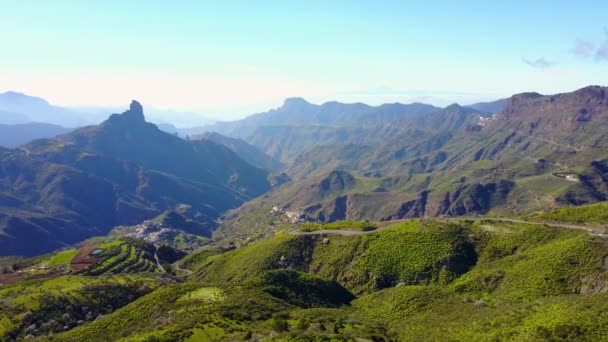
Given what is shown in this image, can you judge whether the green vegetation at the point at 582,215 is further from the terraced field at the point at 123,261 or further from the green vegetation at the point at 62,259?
the green vegetation at the point at 62,259

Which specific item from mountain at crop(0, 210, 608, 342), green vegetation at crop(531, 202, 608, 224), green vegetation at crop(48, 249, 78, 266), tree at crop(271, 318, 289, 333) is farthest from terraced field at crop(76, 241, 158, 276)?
green vegetation at crop(531, 202, 608, 224)

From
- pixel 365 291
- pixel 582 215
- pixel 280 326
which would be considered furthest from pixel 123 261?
pixel 582 215

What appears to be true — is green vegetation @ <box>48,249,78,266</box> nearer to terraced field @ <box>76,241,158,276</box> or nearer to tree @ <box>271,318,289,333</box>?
terraced field @ <box>76,241,158,276</box>

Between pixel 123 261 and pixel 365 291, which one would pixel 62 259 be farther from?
pixel 365 291

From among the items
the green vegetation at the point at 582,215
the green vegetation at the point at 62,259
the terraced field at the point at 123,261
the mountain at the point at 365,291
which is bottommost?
the green vegetation at the point at 62,259

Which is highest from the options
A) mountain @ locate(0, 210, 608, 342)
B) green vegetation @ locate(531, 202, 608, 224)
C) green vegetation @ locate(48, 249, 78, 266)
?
green vegetation @ locate(531, 202, 608, 224)

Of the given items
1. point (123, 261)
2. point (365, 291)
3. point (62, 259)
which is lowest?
point (62, 259)

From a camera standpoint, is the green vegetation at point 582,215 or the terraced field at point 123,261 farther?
the terraced field at point 123,261

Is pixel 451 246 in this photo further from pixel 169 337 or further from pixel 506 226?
pixel 169 337

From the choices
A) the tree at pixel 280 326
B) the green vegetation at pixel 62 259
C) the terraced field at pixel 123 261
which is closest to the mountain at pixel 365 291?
the tree at pixel 280 326

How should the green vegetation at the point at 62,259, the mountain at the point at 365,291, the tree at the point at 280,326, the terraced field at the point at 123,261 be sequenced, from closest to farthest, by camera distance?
the mountain at the point at 365,291 → the tree at the point at 280,326 → the terraced field at the point at 123,261 → the green vegetation at the point at 62,259

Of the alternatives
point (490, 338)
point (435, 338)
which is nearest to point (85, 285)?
point (435, 338)

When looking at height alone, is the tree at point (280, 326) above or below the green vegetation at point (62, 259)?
above
